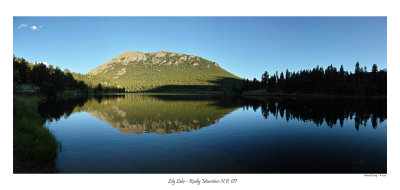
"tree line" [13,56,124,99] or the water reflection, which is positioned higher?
"tree line" [13,56,124,99]

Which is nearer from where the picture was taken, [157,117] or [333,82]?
[157,117]

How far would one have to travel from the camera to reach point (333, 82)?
131250 millimetres

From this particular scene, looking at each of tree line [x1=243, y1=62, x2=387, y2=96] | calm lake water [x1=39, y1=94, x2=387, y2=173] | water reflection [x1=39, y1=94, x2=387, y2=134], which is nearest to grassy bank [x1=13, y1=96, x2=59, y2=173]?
calm lake water [x1=39, y1=94, x2=387, y2=173]

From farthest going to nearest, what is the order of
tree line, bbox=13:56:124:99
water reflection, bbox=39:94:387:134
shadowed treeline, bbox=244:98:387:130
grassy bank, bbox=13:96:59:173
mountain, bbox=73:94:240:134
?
tree line, bbox=13:56:124:99, shadowed treeline, bbox=244:98:387:130, water reflection, bbox=39:94:387:134, mountain, bbox=73:94:240:134, grassy bank, bbox=13:96:59:173

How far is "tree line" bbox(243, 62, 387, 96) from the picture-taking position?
113875 millimetres

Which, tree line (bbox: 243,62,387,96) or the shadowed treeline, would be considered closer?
the shadowed treeline

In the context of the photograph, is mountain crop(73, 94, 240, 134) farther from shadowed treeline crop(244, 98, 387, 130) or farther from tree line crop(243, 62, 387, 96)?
tree line crop(243, 62, 387, 96)

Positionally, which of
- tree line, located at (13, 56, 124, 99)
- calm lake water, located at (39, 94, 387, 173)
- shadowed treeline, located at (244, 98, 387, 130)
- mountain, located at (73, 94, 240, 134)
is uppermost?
tree line, located at (13, 56, 124, 99)

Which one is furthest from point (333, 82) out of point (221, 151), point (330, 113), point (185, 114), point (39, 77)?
point (39, 77)

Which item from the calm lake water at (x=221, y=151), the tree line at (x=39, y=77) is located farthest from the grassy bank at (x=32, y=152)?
the tree line at (x=39, y=77)

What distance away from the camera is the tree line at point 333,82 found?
374 feet

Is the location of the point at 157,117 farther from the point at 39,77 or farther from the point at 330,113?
the point at 39,77

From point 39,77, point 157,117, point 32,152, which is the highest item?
point 39,77

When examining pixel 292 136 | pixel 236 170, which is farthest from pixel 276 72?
pixel 236 170
